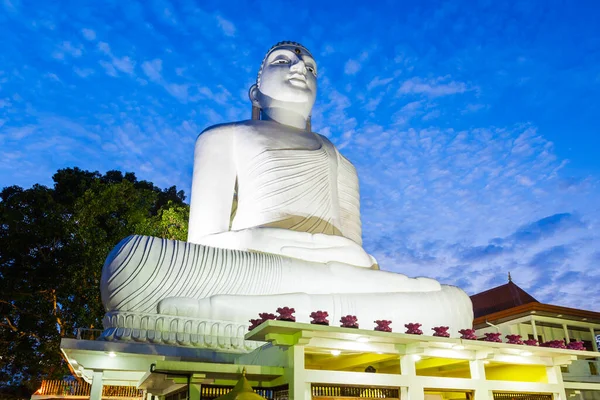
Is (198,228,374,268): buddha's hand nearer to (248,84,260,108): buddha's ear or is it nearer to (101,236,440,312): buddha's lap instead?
(101,236,440,312): buddha's lap

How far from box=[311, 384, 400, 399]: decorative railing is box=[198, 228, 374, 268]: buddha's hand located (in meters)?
2.88

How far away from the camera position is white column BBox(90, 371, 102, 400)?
252 inches

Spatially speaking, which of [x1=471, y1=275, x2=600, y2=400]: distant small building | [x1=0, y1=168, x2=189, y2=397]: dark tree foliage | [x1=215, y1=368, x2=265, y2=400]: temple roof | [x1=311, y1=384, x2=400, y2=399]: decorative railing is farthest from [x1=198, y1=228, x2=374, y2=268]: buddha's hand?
[x1=0, y1=168, x2=189, y2=397]: dark tree foliage

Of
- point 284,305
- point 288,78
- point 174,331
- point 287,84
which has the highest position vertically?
point 288,78

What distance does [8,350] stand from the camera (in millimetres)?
13273

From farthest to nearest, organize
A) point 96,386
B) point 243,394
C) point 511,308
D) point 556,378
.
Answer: point 511,308 < point 96,386 < point 556,378 < point 243,394

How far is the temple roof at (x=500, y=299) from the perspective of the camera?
547 inches

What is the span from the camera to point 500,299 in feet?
47.3

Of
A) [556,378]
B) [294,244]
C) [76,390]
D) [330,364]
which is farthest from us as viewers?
[76,390]

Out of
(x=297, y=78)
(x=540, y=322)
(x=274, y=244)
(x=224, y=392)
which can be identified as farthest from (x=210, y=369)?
(x=540, y=322)

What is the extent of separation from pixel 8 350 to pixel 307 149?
9.09m

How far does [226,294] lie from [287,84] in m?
4.61

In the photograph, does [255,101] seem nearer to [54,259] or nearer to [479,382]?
[54,259]

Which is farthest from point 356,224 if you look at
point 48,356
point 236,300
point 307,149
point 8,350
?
point 8,350
